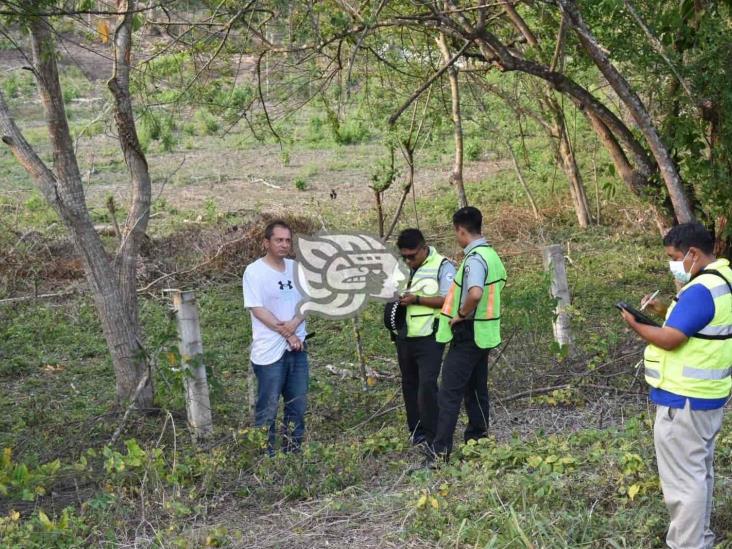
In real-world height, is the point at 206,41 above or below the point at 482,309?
above

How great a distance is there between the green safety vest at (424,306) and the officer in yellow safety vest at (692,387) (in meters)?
2.17

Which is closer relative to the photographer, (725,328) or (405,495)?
(725,328)

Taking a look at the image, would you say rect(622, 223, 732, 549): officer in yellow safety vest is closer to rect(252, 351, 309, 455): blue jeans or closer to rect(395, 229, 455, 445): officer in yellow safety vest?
rect(395, 229, 455, 445): officer in yellow safety vest

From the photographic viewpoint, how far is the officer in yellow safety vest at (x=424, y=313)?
246 inches

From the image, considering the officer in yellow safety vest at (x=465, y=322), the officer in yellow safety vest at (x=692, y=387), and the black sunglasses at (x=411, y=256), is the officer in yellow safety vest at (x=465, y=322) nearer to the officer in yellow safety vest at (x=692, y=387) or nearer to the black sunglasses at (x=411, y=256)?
the black sunglasses at (x=411, y=256)

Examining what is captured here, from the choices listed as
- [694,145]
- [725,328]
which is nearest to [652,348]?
[725,328]

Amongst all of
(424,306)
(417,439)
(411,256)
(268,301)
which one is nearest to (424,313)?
(424,306)

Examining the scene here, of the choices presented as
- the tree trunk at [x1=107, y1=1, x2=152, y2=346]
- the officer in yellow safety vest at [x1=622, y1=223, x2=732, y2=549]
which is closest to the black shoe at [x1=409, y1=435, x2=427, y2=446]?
the tree trunk at [x1=107, y1=1, x2=152, y2=346]

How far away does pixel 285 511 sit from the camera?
4.99 meters

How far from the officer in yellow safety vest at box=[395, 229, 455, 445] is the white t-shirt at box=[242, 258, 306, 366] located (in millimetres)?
736

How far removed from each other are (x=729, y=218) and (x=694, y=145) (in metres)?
0.78

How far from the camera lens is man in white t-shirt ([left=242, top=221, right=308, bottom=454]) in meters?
6.17

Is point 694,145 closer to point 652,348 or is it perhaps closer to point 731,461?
point 731,461

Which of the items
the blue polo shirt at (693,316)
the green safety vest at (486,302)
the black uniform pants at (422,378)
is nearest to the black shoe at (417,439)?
the black uniform pants at (422,378)
